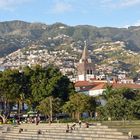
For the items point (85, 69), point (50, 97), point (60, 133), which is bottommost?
point (60, 133)

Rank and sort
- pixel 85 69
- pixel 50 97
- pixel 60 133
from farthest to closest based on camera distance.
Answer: pixel 85 69 < pixel 50 97 < pixel 60 133

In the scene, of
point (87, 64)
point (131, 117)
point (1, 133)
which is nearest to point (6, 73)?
Answer: point (131, 117)

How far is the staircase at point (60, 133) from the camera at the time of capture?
35.7m

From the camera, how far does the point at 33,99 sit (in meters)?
86.9

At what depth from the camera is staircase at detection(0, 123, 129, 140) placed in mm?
35672

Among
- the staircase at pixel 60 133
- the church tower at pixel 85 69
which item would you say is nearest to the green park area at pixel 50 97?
the staircase at pixel 60 133

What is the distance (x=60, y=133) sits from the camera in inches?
1644

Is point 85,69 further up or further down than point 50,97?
further up

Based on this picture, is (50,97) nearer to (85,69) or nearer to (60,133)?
(60,133)

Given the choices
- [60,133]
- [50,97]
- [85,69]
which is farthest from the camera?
[85,69]

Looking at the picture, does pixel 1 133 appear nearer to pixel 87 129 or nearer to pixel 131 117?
pixel 87 129

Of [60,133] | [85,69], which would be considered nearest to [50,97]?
[60,133]

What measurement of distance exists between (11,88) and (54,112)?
9554 mm

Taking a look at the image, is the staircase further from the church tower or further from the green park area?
the church tower
